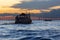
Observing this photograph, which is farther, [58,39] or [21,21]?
[21,21]

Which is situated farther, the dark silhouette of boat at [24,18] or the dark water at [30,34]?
the dark silhouette of boat at [24,18]

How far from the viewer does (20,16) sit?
433 ft

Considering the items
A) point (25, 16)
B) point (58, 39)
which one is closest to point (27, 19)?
point (25, 16)

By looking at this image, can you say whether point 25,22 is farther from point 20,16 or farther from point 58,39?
point 58,39

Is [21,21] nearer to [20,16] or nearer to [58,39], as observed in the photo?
[20,16]

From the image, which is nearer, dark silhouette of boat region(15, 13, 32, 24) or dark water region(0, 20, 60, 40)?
dark water region(0, 20, 60, 40)

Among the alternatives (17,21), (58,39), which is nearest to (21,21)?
(17,21)

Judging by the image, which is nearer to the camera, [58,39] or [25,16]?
[58,39]

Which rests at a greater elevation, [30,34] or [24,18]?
[30,34]

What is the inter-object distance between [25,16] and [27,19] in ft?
7.11

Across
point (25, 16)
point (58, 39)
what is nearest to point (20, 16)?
point (25, 16)

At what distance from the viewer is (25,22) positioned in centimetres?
13462

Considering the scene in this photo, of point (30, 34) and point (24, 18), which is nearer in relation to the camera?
point (30, 34)

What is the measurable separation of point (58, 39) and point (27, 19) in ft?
322
